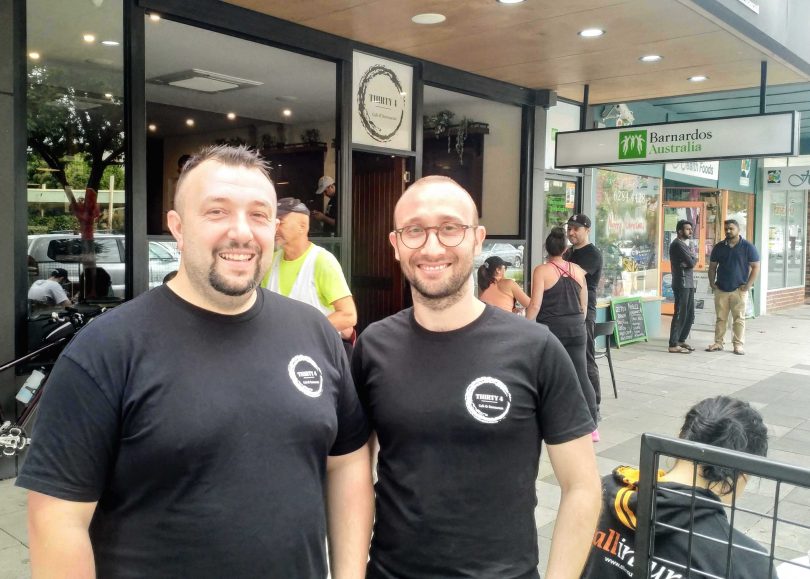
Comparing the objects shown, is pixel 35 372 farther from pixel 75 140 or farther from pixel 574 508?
pixel 574 508

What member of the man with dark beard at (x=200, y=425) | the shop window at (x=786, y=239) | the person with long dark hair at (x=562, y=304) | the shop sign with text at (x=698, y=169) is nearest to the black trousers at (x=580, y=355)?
the person with long dark hair at (x=562, y=304)

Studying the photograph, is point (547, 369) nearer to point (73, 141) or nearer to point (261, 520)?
point (261, 520)

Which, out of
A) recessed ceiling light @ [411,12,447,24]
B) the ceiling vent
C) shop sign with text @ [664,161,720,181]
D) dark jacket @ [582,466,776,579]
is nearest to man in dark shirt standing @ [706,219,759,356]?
shop sign with text @ [664,161,720,181]

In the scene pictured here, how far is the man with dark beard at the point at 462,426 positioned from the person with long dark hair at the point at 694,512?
18cm

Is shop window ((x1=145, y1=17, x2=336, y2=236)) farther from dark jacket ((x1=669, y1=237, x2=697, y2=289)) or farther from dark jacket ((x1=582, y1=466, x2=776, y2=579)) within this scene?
dark jacket ((x1=669, y1=237, x2=697, y2=289))

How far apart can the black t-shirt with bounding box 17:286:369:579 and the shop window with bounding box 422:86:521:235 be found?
23.6 ft

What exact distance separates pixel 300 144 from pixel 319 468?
6703mm

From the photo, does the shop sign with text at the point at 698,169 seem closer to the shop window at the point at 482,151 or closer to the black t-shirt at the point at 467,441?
the shop window at the point at 482,151

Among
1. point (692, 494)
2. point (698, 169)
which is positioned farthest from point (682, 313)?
point (692, 494)

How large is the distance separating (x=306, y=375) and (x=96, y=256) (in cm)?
407

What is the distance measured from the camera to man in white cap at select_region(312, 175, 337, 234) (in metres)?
6.60

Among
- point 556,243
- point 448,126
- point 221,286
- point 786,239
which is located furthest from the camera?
point 786,239

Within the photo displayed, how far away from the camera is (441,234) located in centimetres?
179

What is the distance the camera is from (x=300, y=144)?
315 inches
